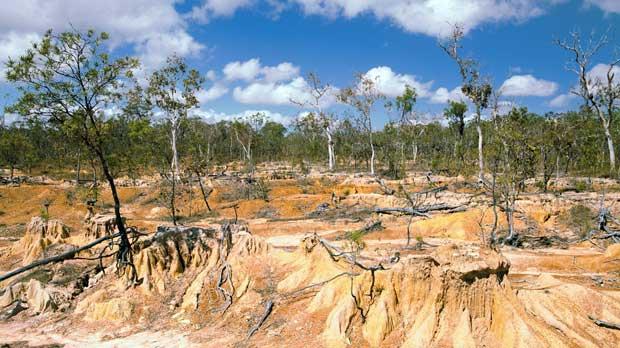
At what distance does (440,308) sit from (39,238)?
61.5 feet

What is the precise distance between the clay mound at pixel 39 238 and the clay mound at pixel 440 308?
15866mm

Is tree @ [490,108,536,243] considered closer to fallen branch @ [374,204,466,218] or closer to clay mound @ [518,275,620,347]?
fallen branch @ [374,204,466,218]

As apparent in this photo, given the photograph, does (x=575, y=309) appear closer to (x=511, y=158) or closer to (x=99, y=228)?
(x=511, y=158)

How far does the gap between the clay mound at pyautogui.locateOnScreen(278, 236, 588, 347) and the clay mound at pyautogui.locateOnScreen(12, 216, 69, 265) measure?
52.1 feet

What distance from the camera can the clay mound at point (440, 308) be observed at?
8.83m

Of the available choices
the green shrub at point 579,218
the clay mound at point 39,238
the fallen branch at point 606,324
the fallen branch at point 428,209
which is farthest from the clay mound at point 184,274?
the green shrub at point 579,218

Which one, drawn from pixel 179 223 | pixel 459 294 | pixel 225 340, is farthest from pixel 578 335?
pixel 179 223

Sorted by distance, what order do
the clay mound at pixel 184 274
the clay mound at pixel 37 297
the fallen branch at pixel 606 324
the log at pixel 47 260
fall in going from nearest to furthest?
the fallen branch at pixel 606 324
the log at pixel 47 260
the clay mound at pixel 184 274
the clay mound at pixel 37 297

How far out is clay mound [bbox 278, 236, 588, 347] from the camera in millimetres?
8827

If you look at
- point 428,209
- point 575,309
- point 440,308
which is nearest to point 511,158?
point 428,209

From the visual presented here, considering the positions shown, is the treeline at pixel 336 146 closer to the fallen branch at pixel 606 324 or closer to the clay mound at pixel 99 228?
the clay mound at pixel 99 228

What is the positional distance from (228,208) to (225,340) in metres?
23.3

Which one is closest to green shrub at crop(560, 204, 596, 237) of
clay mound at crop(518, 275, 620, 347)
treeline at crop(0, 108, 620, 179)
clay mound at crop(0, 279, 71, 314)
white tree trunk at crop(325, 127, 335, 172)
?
treeline at crop(0, 108, 620, 179)

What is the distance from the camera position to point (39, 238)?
2058 centimetres
